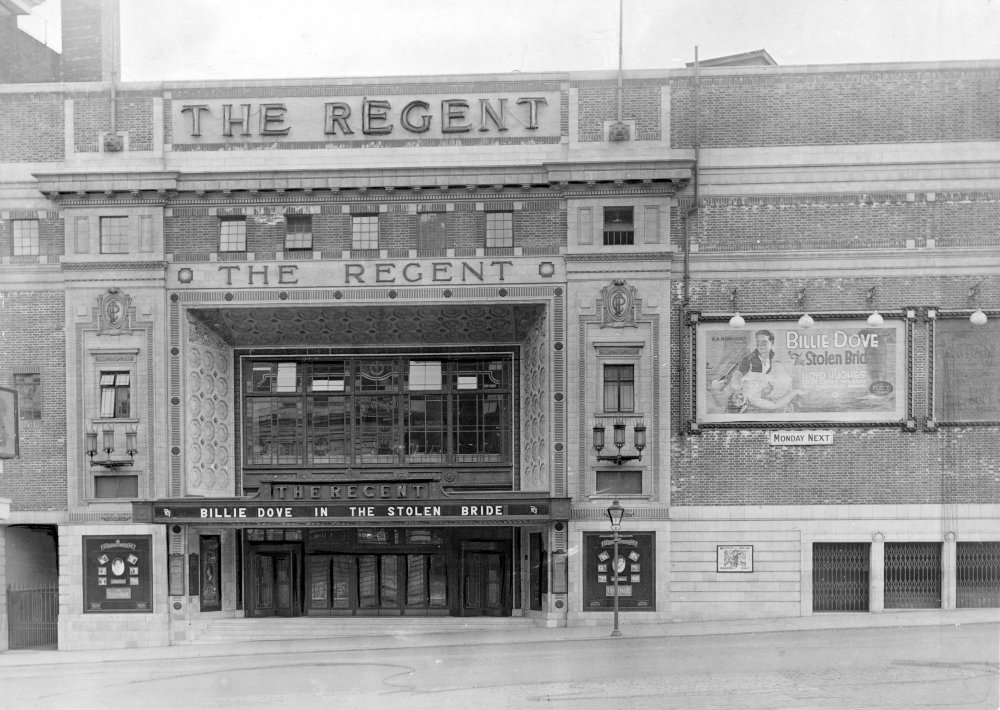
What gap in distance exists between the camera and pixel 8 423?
904 inches

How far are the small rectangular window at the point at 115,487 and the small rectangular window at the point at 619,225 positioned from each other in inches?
572

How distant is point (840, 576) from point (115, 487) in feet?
64.9

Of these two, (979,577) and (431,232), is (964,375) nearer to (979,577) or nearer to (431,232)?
(979,577)

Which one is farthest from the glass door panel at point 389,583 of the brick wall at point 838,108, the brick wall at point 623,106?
the brick wall at point 838,108

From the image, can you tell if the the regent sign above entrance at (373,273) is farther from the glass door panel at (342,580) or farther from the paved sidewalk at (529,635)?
the paved sidewalk at (529,635)

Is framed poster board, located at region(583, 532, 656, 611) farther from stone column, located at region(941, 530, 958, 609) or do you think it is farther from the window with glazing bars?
stone column, located at region(941, 530, 958, 609)

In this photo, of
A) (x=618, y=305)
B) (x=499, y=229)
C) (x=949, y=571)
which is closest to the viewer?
(x=949, y=571)

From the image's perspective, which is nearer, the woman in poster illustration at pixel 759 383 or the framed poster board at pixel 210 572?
the woman in poster illustration at pixel 759 383

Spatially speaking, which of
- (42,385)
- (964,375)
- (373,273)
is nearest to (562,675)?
(373,273)

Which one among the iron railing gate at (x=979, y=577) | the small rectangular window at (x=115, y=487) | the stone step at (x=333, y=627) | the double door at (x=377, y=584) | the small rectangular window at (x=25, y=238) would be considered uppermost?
the small rectangular window at (x=25, y=238)

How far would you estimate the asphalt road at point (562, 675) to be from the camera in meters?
18.3

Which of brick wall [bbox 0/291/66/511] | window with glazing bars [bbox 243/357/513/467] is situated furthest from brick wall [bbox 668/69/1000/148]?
brick wall [bbox 0/291/66/511]

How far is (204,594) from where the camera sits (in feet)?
91.7

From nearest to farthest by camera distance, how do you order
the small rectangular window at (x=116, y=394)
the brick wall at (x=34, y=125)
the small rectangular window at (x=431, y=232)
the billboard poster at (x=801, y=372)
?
1. the billboard poster at (x=801, y=372)
2. the small rectangular window at (x=431, y=232)
3. the small rectangular window at (x=116, y=394)
4. the brick wall at (x=34, y=125)
